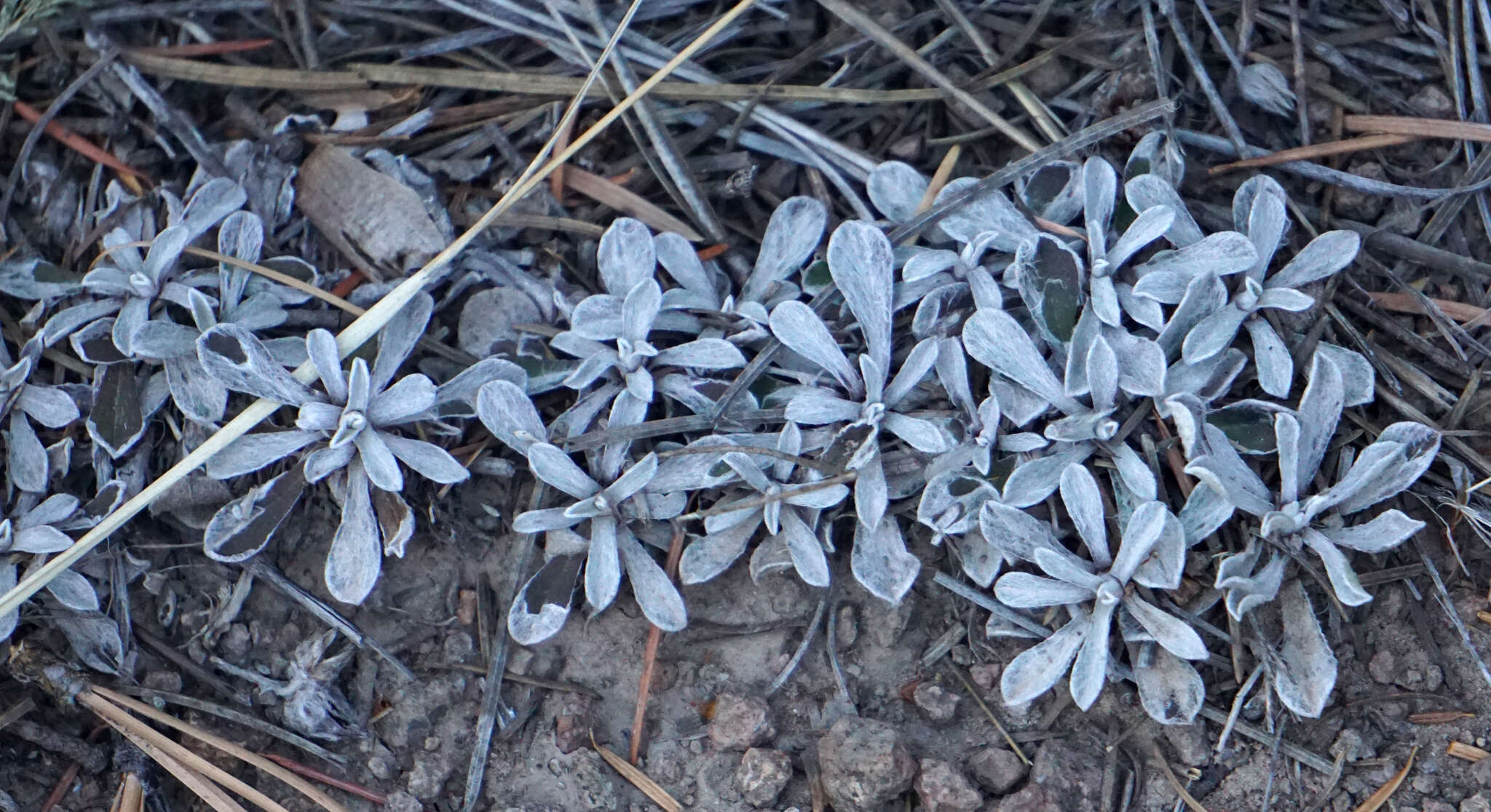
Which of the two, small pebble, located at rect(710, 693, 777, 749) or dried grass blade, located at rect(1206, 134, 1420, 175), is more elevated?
dried grass blade, located at rect(1206, 134, 1420, 175)

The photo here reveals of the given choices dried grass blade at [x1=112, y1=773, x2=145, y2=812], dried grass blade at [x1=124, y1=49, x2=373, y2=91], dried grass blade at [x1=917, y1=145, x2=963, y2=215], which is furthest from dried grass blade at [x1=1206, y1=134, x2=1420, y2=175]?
dried grass blade at [x1=112, y1=773, x2=145, y2=812]

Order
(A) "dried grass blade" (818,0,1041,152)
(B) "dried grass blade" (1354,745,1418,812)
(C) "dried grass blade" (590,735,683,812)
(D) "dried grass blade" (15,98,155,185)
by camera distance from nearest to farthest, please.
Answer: (B) "dried grass blade" (1354,745,1418,812)
(C) "dried grass blade" (590,735,683,812)
(A) "dried grass blade" (818,0,1041,152)
(D) "dried grass blade" (15,98,155,185)

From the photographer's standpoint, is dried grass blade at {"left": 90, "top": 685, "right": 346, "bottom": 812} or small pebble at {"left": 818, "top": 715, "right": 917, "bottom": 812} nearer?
small pebble at {"left": 818, "top": 715, "right": 917, "bottom": 812}

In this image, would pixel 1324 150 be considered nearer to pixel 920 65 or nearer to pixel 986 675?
pixel 920 65

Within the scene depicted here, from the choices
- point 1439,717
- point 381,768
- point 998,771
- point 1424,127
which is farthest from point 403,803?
point 1424,127

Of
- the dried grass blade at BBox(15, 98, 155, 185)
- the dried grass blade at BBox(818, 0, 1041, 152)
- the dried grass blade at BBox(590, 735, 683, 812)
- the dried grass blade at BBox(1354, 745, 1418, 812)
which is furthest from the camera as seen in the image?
the dried grass blade at BBox(15, 98, 155, 185)

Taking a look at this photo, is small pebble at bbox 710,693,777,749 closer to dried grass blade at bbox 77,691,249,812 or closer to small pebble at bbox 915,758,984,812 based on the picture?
small pebble at bbox 915,758,984,812

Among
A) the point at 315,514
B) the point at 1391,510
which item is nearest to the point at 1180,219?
the point at 1391,510

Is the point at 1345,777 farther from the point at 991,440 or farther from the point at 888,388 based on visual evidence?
the point at 888,388
